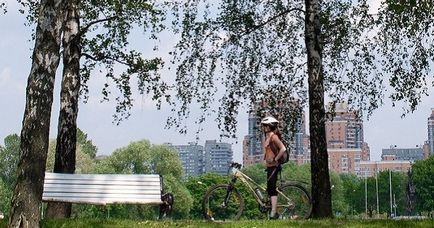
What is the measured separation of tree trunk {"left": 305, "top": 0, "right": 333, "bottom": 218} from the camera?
1653 cm

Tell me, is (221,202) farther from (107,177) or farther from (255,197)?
(107,177)

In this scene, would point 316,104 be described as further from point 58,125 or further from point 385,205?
point 385,205

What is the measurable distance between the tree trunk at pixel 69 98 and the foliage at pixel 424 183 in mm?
104992

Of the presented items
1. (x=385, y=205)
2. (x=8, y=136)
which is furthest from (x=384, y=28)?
(x=385, y=205)

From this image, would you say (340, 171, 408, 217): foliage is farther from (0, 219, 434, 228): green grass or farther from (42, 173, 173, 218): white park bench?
(0, 219, 434, 228): green grass

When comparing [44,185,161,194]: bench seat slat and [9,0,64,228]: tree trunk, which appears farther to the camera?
[44,185,161,194]: bench seat slat

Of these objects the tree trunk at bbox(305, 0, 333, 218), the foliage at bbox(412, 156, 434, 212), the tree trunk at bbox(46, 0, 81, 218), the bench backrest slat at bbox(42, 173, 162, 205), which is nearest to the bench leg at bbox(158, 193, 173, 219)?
the bench backrest slat at bbox(42, 173, 162, 205)

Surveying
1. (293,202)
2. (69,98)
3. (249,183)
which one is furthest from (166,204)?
(69,98)

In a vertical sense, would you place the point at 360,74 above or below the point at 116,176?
above

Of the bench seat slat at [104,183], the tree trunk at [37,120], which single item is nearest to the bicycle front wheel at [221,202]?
the bench seat slat at [104,183]

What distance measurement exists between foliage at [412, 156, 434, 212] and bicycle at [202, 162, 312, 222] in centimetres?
10490

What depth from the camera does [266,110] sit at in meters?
21.7

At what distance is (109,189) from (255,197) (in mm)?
3290

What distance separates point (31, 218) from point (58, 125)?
26.2ft
